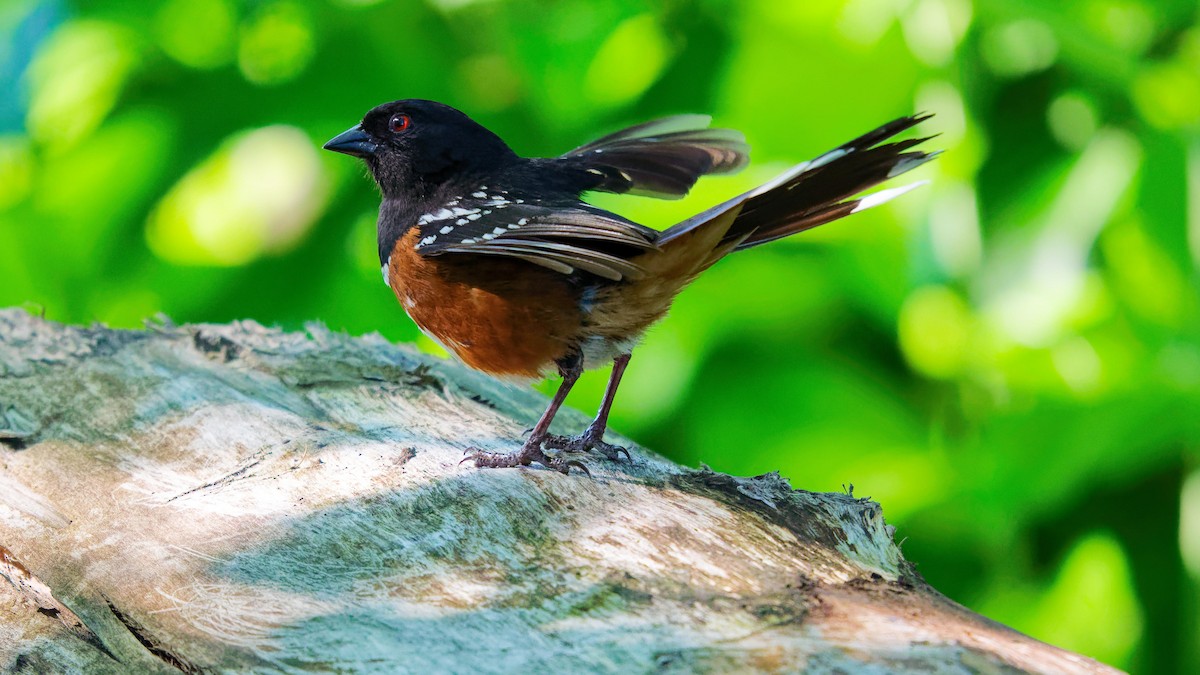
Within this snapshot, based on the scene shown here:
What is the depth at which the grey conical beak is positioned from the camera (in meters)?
3.13

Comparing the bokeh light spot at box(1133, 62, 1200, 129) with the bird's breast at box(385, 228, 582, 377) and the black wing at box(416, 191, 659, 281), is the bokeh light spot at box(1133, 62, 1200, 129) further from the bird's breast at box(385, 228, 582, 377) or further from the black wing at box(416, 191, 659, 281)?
the bird's breast at box(385, 228, 582, 377)

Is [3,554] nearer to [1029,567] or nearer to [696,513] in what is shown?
[696,513]

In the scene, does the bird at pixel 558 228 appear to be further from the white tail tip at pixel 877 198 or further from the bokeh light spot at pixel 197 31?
the bokeh light spot at pixel 197 31

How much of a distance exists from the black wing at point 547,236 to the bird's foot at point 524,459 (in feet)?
1.37

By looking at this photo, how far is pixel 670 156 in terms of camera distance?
3.25 meters

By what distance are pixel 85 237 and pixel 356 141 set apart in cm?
219

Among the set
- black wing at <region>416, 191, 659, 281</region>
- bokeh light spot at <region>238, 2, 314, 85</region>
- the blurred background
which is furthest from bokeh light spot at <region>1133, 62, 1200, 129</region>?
bokeh light spot at <region>238, 2, 314, 85</region>

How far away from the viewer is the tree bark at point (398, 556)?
164 cm

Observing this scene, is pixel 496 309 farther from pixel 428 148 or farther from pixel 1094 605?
pixel 1094 605

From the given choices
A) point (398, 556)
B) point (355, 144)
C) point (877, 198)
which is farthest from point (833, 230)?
point (398, 556)

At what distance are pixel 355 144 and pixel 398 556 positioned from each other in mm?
1566

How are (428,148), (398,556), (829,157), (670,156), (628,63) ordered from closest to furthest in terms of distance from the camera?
(398,556), (829,157), (428,148), (670,156), (628,63)

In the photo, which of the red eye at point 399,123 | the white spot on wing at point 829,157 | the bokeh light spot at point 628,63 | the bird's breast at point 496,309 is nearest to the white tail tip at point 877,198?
the white spot on wing at point 829,157

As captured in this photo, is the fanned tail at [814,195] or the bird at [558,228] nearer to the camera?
the fanned tail at [814,195]
